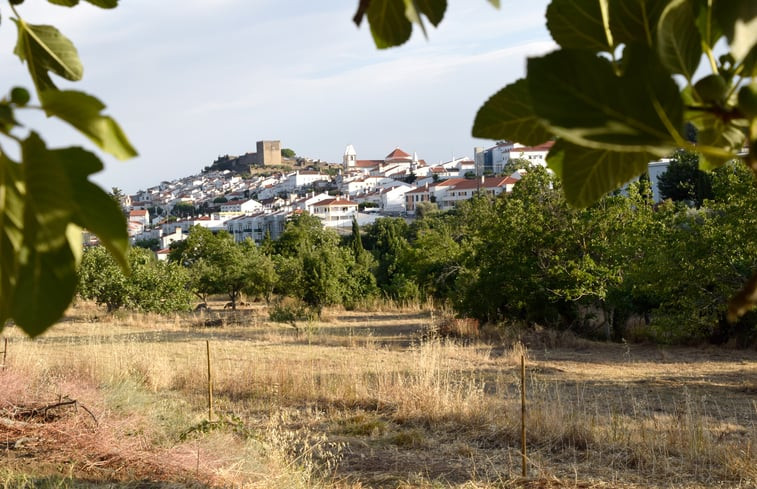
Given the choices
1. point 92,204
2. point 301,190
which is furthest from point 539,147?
point 301,190

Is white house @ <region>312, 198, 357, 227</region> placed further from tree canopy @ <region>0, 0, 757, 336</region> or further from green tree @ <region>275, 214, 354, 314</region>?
tree canopy @ <region>0, 0, 757, 336</region>

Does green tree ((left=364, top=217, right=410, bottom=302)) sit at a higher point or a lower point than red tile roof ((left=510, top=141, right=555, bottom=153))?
lower

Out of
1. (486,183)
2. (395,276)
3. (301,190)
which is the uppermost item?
(301,190)

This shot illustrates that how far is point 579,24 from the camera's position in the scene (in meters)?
0.32

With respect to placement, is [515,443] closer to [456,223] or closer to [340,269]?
[340,269]

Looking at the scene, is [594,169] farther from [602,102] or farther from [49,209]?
[49,209]

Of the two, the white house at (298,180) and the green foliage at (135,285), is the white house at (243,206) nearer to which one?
the white house at (298,180)

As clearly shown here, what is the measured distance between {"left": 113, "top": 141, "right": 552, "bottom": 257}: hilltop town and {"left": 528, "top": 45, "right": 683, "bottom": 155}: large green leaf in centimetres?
3799

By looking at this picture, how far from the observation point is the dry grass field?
4.20 meters

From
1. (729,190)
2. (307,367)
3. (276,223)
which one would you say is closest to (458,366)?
(307,367)

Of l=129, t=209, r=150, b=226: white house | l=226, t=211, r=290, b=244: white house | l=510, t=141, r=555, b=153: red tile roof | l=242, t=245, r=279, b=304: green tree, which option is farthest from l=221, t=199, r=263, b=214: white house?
l=242, t=245, r=279, b=304: green tree

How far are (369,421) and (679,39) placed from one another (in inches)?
234

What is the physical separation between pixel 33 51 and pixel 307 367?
8288mm

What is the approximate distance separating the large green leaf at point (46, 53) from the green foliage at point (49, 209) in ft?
0.76
